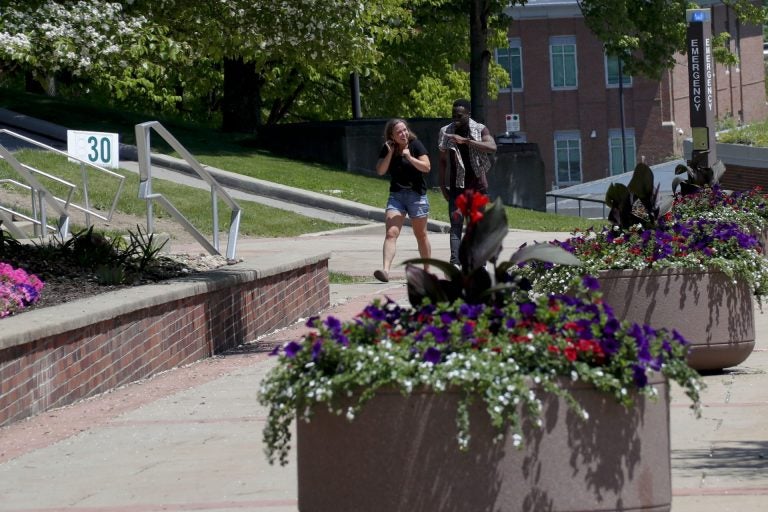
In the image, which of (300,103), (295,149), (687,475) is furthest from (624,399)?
(300,103)

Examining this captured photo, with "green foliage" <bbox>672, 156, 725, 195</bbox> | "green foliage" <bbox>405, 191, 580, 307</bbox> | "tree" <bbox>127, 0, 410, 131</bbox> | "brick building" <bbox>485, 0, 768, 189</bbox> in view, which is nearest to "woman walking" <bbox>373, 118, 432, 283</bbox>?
"tree" <bbox>127, 0, 410, 131</bbox>

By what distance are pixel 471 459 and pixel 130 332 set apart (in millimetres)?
5535

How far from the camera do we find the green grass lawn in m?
21.6

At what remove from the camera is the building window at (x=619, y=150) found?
59094 mm

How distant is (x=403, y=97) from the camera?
42750mm

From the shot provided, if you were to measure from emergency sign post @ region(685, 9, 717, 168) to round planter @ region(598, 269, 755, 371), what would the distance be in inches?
321

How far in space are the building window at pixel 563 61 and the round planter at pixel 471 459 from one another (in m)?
56.0

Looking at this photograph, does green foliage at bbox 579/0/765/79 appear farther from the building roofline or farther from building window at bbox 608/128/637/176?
building window at bbox 608/128/637/176

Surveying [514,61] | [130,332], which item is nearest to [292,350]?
[130,332]

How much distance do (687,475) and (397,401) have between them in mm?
2308

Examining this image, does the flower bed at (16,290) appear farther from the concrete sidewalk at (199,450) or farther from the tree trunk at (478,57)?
the tree trunk at (478,57)

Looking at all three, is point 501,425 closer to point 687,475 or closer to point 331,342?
point 331,342

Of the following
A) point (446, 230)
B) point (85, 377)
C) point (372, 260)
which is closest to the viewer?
point (85, 377)

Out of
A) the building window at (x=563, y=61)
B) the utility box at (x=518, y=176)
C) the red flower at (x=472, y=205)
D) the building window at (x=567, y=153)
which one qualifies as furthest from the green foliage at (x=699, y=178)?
the building window at (x=567, y=153)
